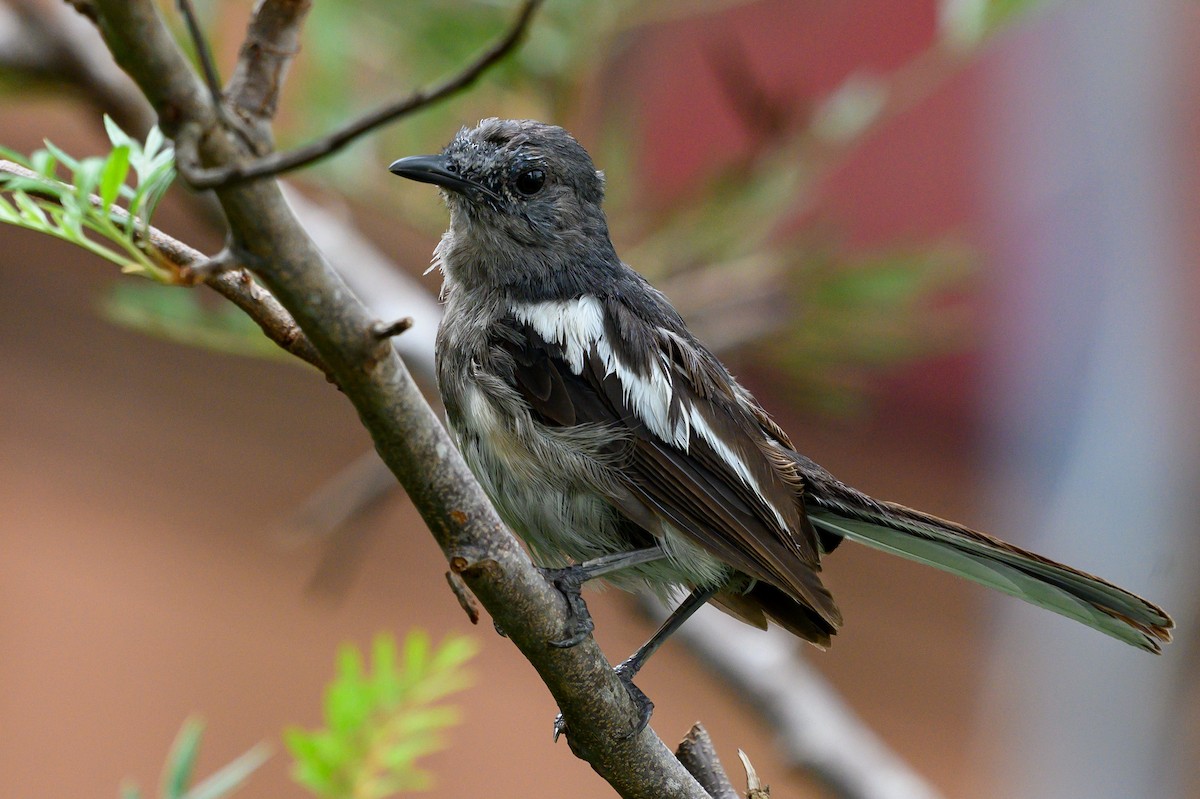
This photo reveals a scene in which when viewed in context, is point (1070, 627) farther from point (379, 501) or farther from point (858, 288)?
point (379, 501)

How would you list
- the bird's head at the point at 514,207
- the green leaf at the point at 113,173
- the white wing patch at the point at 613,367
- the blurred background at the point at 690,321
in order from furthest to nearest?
the blurred background at the point at 690,321 < the bird's head at the point at 514,207 < the white wing patch at the point at 613,367 < the green leaf at the point at 113,173

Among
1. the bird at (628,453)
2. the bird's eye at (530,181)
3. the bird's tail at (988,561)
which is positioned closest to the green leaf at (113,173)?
the bird at (628,453)

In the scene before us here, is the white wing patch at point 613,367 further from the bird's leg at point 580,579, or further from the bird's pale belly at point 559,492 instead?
the bird's leg at point 580,579

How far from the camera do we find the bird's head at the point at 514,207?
2.60 m

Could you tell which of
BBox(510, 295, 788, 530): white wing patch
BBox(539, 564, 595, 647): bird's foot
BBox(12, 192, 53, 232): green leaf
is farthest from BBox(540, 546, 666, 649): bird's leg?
BBox(12, 192, 53, 232): green leaf

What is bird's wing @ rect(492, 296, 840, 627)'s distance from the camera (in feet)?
7.18

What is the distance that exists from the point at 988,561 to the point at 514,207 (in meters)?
1.36

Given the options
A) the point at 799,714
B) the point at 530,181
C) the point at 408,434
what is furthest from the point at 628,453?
the point at 799,714

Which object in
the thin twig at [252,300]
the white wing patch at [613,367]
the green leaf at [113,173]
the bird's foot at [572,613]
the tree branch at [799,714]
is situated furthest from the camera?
the tree branch at [799,714]

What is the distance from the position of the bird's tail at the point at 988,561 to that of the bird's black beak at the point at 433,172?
105cm

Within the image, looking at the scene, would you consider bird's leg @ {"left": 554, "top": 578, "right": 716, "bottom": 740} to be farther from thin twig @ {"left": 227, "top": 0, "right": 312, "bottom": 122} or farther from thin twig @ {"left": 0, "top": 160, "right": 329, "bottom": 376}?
thin twig @ {"left": 227, "top": 0, "right": 312, "bottom": 122}

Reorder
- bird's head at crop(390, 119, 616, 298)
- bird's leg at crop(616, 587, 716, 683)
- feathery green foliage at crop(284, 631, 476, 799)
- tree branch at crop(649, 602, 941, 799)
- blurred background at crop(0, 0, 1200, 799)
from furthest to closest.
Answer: blurred background at crop(0, 0, 1200, 799)
tree branch at crop(649, 602, 941, 799)
bird's head at crop(390, 119, 616, 298)
bird's leg at crop(616, 587, 716, 683)
feathery green foliage at crop(284, 631, 476, 799)

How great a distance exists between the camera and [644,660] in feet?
7.05

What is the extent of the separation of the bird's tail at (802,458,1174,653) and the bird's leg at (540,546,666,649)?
1.77 feet
